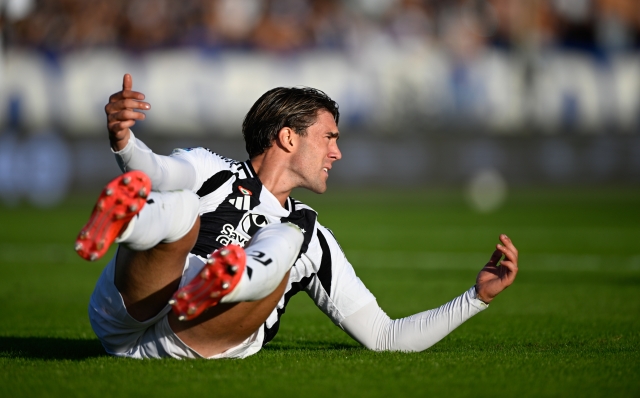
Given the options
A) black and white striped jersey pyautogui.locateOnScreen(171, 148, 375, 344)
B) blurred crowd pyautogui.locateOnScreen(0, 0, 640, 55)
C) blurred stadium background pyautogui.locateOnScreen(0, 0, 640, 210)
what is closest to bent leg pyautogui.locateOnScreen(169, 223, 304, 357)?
black and white striped jersey pyautogui.locateOnScreen(171, 148, 375, 344)

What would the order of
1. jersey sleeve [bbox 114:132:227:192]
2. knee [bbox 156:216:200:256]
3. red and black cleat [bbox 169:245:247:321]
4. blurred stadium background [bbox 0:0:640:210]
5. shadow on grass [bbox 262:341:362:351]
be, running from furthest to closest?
blurred stadium background [bbox 0:0:640:210]
shadow on grass [bbox 262:341:362:351]
jersey sleeve [bbox 114:132:227:192]
knee [bbox 156:216:200:256]
red and black cleat [bbox 169:245:247:321]

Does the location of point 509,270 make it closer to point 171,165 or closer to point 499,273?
point 499,273

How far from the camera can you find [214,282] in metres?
3.59

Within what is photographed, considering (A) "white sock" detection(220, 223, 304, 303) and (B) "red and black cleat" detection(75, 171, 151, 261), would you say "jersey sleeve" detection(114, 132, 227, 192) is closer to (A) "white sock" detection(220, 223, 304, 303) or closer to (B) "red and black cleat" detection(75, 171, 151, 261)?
(B) "red and black cleat" detection(75, 171, 151, 261)

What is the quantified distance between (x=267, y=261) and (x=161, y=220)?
1.68ft

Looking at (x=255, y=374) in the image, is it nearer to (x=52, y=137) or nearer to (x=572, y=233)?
(x=572, y=233)

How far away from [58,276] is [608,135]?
17.0 m

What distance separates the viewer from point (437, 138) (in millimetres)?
23234

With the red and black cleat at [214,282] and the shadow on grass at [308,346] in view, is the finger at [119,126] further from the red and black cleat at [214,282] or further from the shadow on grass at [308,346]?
the shadow on grass at [308,346]

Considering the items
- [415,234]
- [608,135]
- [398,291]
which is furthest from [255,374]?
[608,135]

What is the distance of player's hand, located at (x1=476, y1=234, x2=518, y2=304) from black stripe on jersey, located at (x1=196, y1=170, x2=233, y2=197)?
155 cm

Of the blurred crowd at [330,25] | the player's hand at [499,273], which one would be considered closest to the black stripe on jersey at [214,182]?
the player's hand at [499,273]

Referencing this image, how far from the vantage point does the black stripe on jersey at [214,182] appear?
15.0ft

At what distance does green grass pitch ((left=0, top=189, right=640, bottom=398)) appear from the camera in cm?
395
